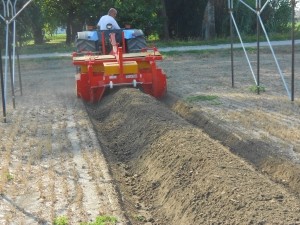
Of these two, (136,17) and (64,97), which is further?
(136,17)

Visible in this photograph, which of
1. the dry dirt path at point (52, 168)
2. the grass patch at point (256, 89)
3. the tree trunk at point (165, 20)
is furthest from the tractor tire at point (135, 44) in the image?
the tree trunk at point (165, 20)

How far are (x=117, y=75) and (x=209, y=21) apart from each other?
18988 mm

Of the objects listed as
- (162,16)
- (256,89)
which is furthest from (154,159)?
(162,16)

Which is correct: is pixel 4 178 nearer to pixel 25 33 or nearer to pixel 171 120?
pixel 171 120

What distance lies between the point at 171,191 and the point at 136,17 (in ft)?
80.4

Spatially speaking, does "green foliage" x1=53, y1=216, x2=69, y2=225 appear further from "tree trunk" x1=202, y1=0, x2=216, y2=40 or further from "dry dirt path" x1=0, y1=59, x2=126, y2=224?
"tree trunk" x1=202, y1=0, x2=216, y2=40

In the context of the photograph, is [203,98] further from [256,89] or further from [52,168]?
[52,168]

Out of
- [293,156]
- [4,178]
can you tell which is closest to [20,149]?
[4,178]

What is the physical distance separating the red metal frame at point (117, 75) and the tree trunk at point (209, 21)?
18.0m

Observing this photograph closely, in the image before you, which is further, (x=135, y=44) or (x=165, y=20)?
(x=165, y=20)

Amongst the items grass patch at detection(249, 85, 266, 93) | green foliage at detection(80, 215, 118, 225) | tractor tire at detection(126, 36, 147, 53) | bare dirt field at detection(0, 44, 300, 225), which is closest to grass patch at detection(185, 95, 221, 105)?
bare dirt field at detection(0, 44, 300, 225)

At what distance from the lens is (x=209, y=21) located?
98.7 feet

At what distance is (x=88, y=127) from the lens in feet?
31.6

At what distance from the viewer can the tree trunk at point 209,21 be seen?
29797mm
